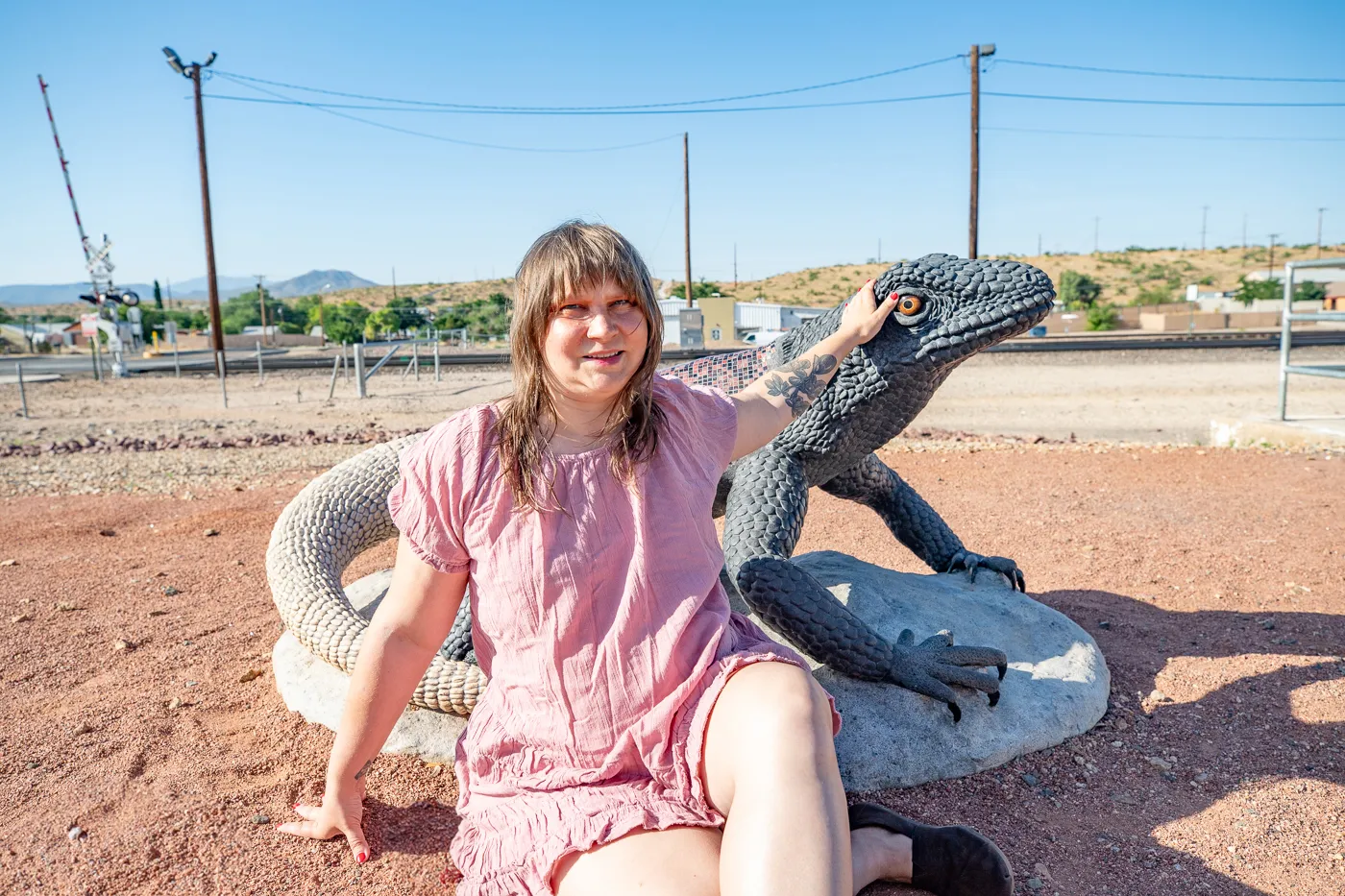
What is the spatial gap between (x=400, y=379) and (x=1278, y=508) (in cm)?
1437

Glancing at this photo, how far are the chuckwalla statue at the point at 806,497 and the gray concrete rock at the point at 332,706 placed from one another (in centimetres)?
11

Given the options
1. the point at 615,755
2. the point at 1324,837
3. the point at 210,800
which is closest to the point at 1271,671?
the point at 1324,837

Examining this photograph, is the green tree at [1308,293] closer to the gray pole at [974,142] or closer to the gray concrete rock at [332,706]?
the gray pole at [974,142]

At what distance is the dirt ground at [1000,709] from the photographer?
2.46 metres

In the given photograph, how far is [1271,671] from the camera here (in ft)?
11.6

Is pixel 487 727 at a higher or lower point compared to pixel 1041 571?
higher

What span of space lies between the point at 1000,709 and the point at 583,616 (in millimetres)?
1690

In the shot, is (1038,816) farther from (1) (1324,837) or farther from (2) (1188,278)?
(2) (1188,278)

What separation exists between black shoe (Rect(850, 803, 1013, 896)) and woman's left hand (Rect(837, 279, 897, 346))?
1.47 metres

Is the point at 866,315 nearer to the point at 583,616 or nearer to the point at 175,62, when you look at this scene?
the point at 583,616

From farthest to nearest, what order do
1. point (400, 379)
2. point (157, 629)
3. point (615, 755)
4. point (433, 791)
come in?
point (400, 379)
point (157, 629)
point (433, 791)
point (615, 755)

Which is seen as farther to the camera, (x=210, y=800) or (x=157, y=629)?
(x=157, y=629)

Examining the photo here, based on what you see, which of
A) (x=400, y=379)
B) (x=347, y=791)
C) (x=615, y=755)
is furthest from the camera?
(x=400, y=379)

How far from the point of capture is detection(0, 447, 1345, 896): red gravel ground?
245 cm
